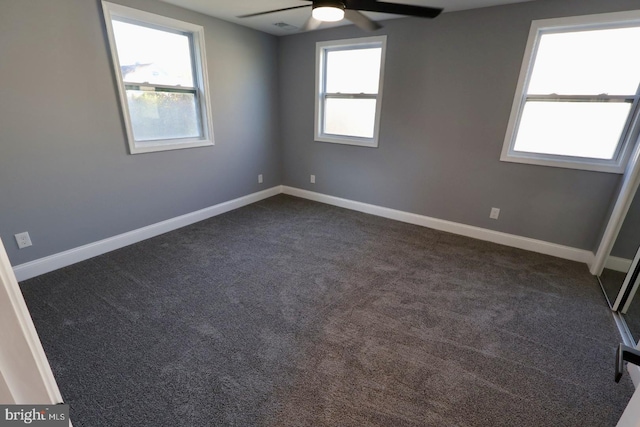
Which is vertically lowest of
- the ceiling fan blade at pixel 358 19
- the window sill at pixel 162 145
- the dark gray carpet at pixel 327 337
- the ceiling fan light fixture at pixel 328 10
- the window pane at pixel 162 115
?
the dark gray carpet at pixel 327 337

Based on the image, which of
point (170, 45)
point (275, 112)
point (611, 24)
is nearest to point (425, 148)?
point (611, 24)

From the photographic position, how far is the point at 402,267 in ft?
9.12

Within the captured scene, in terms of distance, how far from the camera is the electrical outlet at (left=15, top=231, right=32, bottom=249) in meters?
2.38

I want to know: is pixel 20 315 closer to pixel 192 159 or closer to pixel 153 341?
pixel 153 341

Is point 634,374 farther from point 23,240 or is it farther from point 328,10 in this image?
point 23,240

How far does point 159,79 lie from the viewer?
308 cm

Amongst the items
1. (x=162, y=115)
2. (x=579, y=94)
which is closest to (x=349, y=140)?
(x=162, y=115)

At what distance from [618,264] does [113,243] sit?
466 centimetres

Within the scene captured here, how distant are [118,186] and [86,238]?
22.3 inches

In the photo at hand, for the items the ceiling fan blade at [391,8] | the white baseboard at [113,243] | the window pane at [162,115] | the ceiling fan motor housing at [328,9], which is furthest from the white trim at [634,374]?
the window pane at [162,115]

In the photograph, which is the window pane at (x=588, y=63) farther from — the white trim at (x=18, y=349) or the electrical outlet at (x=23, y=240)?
the electrical outlet at (x=23, y=240)

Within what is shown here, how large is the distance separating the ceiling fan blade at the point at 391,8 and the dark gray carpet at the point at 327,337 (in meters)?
2.07

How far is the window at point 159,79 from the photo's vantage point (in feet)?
8.94

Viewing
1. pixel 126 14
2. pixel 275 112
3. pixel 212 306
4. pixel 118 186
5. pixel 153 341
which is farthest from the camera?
pixel 275 112
